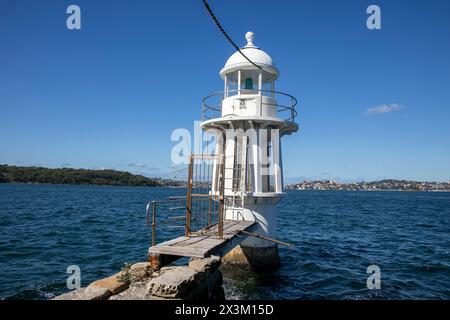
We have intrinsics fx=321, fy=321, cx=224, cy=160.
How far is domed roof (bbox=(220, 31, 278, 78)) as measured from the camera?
1509 cm

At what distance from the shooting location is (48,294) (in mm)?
11430

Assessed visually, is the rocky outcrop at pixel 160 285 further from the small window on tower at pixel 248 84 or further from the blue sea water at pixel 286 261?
the small window on tower at pixel 248 84

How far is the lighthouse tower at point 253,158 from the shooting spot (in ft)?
48.0

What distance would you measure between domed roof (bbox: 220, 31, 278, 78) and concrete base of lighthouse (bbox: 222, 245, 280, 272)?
841 cm

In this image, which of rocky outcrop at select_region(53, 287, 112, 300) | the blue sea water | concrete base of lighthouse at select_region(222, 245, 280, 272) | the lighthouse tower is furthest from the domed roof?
rocky outcrop at select_region(53, 287, 112, 300)

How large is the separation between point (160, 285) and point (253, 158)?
30.7 feet

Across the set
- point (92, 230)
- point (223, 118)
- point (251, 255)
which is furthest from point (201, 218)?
point (92, 230)

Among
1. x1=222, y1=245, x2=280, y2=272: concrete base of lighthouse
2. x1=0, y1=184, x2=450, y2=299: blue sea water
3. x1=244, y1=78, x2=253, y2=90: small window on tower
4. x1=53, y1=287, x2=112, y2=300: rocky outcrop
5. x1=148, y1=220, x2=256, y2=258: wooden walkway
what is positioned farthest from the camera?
x1=244, y1=78, x2=253, y2=90: small window on tower

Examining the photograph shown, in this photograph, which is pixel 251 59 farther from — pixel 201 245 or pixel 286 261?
pixel 286 261

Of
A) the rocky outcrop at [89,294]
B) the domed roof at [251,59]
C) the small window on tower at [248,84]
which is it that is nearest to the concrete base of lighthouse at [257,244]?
the small window on tower at [248,84]

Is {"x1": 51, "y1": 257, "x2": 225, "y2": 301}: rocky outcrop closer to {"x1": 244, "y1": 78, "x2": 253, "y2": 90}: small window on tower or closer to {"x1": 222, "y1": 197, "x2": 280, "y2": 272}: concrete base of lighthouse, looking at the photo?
{"x1": 222, "y1": 197, "x2": 280, "y2": 272}: concrete base of lighthouse

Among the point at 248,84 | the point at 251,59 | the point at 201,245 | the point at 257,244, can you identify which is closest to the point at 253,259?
the point at 257,244
